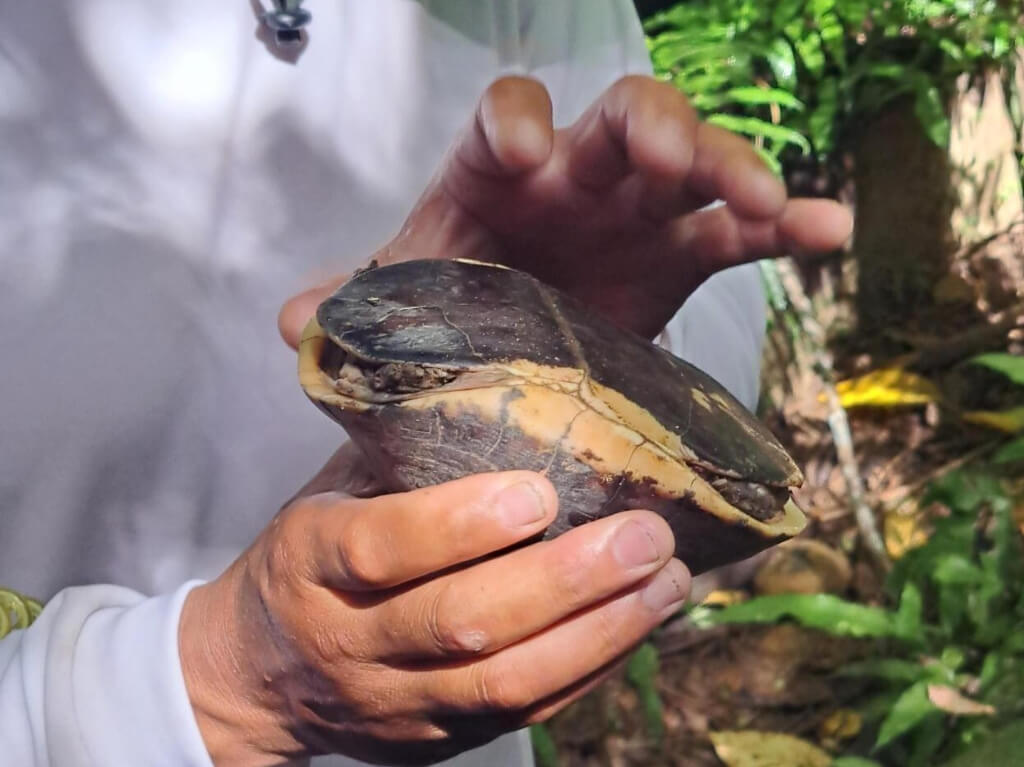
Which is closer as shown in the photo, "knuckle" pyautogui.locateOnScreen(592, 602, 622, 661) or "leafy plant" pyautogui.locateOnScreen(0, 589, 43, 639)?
"knuckle" pyautogui.locateOnScreen(592, 602, 622, 661)

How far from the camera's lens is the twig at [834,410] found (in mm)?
1830

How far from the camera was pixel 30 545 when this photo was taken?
797 millimetres

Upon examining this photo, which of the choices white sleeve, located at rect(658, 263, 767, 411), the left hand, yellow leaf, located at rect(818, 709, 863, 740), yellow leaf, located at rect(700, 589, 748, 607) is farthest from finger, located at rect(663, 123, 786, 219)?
yellow leaf, located at rect(700, 589, 748, 607)

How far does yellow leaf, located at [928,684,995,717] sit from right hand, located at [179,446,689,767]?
1012 millimetres

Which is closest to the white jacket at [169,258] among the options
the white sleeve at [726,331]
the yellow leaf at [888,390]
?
the white sleeve at [726,331]

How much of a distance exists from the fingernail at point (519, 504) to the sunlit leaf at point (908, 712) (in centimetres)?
107

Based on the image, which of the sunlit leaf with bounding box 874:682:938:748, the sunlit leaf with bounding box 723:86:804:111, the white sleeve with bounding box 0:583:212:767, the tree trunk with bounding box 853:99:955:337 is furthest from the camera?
the tree trunk with bounding box 853:99:955:337

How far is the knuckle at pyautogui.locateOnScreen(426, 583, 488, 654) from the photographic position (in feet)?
1.68

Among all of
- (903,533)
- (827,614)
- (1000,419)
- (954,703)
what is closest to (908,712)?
(954,703)

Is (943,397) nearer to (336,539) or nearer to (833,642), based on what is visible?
(833,642)

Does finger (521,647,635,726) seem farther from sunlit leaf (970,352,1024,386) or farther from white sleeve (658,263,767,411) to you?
sunlit leaf (970,352,1024,386)

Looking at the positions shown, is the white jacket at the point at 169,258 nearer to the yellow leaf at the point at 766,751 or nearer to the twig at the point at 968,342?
the yellow leaf at the point at 766,751

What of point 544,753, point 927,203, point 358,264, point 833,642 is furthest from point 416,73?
point 927,203

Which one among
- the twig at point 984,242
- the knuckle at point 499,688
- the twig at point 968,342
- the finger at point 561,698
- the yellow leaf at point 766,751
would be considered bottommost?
the yellow leaf at point 766,751
